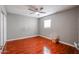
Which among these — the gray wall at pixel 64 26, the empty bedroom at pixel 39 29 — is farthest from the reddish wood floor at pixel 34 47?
the gray wall at pixel 64 26

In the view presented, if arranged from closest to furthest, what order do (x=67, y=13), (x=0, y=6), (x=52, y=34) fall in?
(x=0, y=6)
(x=67, y=13)
(x=52, y=34)

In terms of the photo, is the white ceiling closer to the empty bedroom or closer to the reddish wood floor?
the empty bedroom

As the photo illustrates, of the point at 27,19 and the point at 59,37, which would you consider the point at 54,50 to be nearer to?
the point at 59,37

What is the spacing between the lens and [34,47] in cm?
106

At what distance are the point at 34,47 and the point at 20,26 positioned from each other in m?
0.38

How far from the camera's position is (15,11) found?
977mm

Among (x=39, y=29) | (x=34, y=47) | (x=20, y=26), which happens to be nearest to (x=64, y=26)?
(x=39, y=29)

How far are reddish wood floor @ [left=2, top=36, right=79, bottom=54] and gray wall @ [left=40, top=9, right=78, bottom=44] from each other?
11cm

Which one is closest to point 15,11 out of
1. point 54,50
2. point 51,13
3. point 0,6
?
point 0,6

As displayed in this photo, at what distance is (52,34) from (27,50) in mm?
443

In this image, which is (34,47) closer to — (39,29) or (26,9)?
(39,29)

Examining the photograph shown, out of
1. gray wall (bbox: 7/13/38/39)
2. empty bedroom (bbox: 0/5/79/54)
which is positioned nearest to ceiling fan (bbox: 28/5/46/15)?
empty bedroom (bbox: 0/5/79/54)

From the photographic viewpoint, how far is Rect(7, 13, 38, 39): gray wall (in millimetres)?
993

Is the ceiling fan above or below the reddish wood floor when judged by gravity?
above
